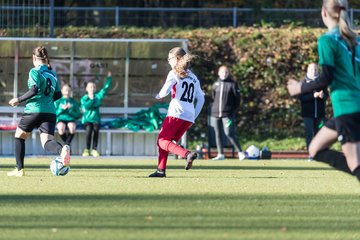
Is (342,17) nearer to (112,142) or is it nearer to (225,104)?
(225,104)

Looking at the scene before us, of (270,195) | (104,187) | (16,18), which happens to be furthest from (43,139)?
(16,18)

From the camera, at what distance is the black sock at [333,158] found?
445 inches

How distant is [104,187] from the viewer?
14703 mm

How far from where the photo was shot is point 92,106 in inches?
1046

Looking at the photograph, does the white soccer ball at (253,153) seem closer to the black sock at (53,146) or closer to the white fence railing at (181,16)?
the white fence railing at (181,16)

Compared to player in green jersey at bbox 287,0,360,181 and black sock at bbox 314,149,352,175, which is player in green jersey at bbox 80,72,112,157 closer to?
black sock at bbox 314,149,352,175

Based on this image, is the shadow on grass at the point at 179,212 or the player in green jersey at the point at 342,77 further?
the player in green jersey at the point at 342,77

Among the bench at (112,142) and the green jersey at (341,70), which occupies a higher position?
the green jersey at (341,70)

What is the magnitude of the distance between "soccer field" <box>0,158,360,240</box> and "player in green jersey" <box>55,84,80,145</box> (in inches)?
296

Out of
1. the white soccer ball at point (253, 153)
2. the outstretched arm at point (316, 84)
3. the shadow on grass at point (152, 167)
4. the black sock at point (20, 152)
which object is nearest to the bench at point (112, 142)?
the white soccer ball at point (253, 153)

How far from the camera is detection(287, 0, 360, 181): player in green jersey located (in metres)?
10.6

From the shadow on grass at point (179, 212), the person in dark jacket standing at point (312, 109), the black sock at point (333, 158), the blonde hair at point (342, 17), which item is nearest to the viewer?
the shadow on grass at point (179, 212)

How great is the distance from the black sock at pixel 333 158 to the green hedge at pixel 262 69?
19.8 meters

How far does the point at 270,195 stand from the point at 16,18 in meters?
17.4
